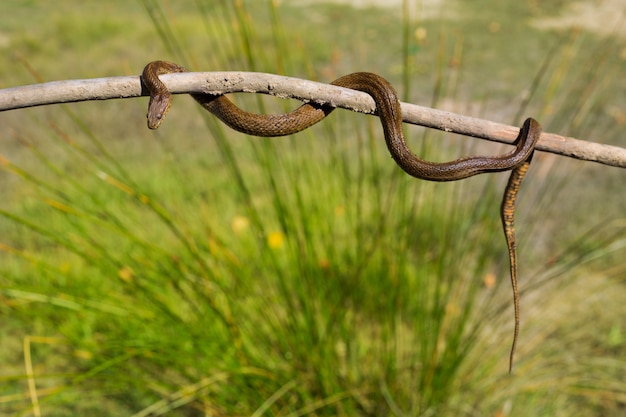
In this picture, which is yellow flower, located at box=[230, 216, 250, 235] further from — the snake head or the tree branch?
the tree branch

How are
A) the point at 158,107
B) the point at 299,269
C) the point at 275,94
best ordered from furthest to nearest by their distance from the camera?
1. the point at 299,269
2. the point at 158,107
3. the point at 275,94

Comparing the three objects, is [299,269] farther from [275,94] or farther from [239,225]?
[239,225]

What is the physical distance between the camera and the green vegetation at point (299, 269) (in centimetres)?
187

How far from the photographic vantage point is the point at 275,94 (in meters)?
0.93

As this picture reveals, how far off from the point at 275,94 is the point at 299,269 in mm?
1017

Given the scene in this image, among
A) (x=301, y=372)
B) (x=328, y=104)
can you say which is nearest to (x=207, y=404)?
(x=301, y=372)

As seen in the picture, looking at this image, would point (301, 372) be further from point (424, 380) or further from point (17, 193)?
point (17, 193)

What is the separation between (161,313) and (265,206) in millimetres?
1534

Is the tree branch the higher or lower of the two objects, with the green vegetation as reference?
lower

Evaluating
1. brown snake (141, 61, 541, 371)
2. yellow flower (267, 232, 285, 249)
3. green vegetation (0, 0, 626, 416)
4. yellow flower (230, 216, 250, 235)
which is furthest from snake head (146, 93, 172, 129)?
yellow flower (230, 216, 250, 235)

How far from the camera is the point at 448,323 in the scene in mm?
2211

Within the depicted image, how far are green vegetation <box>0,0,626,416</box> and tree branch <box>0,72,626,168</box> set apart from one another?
68 cm

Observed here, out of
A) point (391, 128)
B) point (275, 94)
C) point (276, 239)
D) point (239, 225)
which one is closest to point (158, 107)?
point (275, 94)

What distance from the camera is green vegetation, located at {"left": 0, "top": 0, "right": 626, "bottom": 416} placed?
187cm
